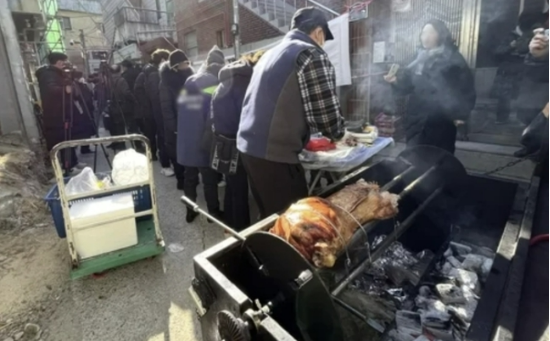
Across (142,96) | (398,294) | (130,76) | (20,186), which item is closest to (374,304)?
(398,294)

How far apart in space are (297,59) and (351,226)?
1.26 meters

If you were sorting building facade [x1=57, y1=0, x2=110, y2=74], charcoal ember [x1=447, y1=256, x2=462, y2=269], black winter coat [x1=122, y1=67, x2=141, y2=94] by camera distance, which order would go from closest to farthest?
charcoal ember [x1=447, y1=256, x2=462, y2=269] → black winter coat [x1=122, y1=67, x2=141, y2=94] → building facade [x1=57, y1=0, x2=110, y2=74]

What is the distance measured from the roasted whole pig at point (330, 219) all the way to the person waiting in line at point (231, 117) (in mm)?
1573

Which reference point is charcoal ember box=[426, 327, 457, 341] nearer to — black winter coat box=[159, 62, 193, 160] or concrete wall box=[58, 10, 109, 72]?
black winter coat box=[159, 62, 193, 160]

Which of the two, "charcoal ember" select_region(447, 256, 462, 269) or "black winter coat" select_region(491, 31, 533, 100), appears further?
"black winter coat" select_region(491, 31, 533, 100)

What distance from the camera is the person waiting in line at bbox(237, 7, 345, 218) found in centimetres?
231

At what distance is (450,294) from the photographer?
2270 mm

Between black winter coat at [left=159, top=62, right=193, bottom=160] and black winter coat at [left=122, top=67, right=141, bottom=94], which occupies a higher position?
black winter coat at [left=122, top=67, right=141, bottom=94]

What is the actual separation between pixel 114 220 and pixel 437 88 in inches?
152

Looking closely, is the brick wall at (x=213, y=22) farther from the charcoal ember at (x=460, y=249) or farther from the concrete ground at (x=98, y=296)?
the concrete ground at (x=98, y=296)

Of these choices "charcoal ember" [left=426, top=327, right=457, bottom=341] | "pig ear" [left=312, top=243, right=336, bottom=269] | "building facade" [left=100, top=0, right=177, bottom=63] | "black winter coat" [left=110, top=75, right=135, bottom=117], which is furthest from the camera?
"building facade" [left=100, top=0, right=177, bottom=63]

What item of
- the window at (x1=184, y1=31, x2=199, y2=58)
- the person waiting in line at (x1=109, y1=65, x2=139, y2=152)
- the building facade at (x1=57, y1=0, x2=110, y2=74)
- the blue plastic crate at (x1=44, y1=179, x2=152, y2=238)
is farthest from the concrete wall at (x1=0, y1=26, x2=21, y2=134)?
the building facade at (x1=57, y1=0, x2=110, y2=74)

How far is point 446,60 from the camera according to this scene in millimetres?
3584

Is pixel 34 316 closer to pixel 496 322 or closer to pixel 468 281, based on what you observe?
pixel 496 322
